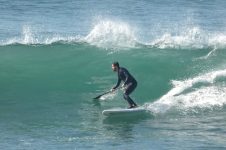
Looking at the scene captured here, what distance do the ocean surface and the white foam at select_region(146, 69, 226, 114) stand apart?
0.03m

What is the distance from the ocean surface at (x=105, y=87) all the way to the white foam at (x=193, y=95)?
0.09 ft

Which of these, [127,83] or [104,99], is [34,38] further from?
[127,83]

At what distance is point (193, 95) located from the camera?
19.0 meters

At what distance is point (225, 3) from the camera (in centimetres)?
4244

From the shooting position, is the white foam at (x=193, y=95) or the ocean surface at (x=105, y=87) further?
the white foam at (x=193, y=95)

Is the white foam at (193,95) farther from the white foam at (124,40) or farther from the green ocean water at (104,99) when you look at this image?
the white foam at (124,40)

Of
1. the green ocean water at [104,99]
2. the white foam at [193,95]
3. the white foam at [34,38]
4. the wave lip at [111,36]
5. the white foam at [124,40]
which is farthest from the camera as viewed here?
the white foam at [34,38]

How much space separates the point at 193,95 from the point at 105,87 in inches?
106

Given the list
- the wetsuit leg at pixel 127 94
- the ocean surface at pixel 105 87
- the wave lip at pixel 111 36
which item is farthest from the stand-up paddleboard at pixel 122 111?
the wave lip at pixel 111 36

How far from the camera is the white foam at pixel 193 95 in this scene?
17906 mm

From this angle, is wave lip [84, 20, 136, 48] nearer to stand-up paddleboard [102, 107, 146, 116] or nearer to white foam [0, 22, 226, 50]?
white foam [0, 22, 226, 50]

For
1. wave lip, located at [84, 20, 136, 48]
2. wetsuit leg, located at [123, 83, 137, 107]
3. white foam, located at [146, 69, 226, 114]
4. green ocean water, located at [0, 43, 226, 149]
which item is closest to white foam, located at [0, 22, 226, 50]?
wave lip, located at [84, 20, 136, 48]

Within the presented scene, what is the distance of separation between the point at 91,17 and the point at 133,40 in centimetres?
1050

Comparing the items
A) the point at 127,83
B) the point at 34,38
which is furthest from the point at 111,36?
A: the point at 127,83
